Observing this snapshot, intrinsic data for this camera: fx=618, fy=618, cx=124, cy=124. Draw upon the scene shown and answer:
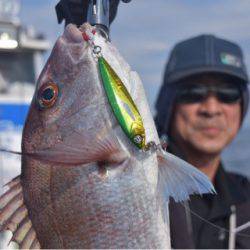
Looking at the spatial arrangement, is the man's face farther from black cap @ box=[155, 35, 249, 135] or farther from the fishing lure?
the fishing lure

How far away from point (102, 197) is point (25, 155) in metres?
0.29

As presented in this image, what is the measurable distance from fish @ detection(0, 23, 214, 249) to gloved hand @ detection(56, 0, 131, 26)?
0.61 ft

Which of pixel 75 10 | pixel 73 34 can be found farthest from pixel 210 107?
pixel 73 34

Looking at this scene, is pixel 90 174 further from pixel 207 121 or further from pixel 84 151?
pixel 207 121

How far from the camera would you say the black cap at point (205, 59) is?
3910 mm

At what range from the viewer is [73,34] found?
6.67 feet

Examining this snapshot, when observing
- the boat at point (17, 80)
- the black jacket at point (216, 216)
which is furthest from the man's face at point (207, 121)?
the boat at point (17, 80)

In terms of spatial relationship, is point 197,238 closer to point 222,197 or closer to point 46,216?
point 222,197

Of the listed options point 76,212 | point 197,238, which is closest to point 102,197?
point 76,212

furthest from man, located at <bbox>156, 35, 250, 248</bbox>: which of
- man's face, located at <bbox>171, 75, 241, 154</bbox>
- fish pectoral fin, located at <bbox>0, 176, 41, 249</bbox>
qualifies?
fish pectoral fin, located at <bbox>0, 176, 41, 249</bbox>

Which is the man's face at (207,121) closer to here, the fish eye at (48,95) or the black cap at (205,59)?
the black cap at (205,59)

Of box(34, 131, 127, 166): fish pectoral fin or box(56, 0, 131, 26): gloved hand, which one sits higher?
box(56, 0, 131, 26): gloved hand

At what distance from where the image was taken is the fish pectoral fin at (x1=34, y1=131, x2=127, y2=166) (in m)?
1.93

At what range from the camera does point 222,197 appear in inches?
155
